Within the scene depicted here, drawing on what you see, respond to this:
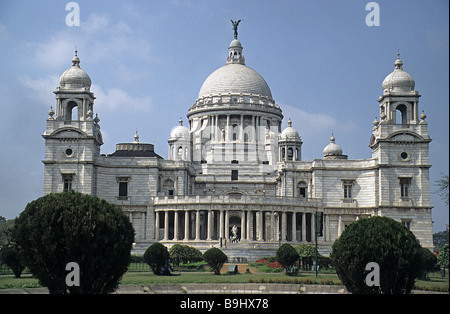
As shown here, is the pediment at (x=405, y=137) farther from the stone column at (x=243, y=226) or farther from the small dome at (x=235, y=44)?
the small dome at (x=235, y=44)

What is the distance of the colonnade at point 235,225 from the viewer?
294 ft

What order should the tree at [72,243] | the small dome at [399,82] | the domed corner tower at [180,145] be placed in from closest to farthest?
the tree at [72,243]
the small dome at [399,82]
the domed corner tower at [180,145]

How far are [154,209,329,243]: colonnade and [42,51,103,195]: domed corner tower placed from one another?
37.8 ft

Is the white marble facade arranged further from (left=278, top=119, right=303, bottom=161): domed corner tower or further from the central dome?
the central dome

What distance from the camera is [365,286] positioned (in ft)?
148

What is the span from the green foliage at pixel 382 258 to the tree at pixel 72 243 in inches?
572

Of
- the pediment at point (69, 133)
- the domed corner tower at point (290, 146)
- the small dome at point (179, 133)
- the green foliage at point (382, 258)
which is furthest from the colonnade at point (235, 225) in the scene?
the green foliage at point (382, 258)

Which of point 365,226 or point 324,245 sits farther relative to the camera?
point 324,245

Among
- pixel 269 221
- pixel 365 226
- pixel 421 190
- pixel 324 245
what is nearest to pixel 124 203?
pixel 269 221

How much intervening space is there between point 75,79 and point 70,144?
920 centimetres

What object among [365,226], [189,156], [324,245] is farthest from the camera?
[189,156]

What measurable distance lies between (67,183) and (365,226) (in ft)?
179

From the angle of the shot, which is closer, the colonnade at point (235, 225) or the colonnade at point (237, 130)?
the colonnade at point (235, 225)

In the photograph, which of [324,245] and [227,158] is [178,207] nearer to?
[324,245]
